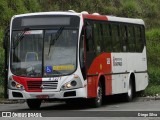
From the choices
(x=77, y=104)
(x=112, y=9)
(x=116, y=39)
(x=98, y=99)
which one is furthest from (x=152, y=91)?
(x=112, y=9)

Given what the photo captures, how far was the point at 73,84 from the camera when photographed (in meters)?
20.1

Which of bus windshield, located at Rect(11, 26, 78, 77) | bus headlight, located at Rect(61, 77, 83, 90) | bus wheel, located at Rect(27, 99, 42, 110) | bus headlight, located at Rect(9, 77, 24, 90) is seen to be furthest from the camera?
bus wheel, located at Rect(27, 99, 42, 110)

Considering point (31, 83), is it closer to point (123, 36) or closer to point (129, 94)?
point (123, 36)

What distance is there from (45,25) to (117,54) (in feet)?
14.4

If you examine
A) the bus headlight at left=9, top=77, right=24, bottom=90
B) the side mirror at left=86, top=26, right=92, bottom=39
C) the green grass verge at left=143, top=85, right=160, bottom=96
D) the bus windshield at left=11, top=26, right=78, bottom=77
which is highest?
the side mirror at left=86, top=26, right=92, bottom=39

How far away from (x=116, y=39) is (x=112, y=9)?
16.9 meters

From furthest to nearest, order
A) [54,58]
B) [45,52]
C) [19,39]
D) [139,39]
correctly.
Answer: [139,39] → [19,39] → [45,52] → [54,58]

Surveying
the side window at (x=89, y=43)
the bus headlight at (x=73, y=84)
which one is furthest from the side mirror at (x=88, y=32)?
the bus headlight at (x=73, y=84)

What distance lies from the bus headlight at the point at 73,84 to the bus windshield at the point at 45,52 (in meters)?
→ 0.30

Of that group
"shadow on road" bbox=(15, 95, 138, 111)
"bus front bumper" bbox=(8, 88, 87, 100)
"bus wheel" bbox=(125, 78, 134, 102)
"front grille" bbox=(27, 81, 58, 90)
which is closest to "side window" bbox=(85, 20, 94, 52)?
"bus front bumper" bbox=(8, 88, 87, 100)

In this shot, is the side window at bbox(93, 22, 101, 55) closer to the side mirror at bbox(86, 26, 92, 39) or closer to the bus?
the bus

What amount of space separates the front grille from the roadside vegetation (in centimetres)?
1376

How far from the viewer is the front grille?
2000 centimetres

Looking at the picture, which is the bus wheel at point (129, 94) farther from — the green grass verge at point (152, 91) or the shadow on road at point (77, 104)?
the green grass verge at point (152, 91)
